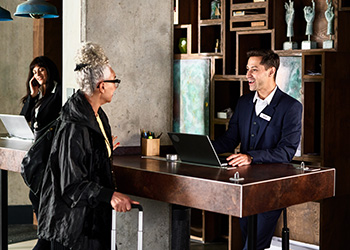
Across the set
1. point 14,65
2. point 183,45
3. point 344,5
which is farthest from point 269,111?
point 14,65

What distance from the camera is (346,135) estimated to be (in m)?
5.85

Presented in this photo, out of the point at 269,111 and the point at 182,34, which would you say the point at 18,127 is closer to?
the point at 269,111

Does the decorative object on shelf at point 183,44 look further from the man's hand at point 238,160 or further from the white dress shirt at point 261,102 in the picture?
the man's hand at point 238,160

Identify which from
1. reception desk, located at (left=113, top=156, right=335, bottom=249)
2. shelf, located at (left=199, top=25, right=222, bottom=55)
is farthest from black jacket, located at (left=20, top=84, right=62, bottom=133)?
shelf, located at (left=199, top=25, right=222, bottom=55)

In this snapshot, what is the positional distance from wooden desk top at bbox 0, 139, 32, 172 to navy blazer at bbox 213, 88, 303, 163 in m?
1.59

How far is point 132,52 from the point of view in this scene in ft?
15.0

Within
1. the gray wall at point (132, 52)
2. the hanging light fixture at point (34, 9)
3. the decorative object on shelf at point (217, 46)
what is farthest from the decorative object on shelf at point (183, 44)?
the gray wall at point (132, 52)

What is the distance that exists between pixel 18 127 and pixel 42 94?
2.66 ft

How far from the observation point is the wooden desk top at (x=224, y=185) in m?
3.27

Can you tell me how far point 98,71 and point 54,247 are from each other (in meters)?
0.99

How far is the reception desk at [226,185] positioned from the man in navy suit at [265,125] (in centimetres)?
27

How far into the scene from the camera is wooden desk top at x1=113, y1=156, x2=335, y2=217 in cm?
327

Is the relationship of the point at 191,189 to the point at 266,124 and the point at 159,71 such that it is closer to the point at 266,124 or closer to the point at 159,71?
the point at 266,124

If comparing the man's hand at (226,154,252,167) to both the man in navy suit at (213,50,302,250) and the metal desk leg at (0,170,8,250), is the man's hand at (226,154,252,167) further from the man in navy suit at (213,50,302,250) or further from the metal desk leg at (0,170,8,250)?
the metal desk leg at (0,170,8,250)
